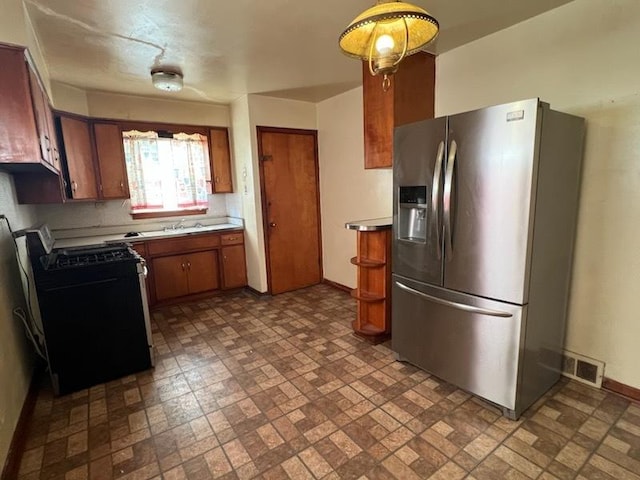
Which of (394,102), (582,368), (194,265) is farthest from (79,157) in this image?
(582,368)

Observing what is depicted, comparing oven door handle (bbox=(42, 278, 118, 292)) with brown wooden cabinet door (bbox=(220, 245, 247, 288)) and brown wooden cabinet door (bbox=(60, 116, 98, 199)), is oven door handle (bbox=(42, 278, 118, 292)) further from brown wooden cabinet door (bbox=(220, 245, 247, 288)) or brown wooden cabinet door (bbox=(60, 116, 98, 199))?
brown wooden cabinet door (bbox=(220, 245, 247, 288))

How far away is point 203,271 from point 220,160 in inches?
57.1

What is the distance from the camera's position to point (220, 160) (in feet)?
13.9

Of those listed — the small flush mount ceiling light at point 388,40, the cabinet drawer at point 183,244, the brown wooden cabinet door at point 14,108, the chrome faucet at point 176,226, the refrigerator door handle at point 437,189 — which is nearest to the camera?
the small flush mount ceiling light at point 388,40

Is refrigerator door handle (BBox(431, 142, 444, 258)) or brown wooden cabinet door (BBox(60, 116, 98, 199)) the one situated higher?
brown wooden cabinet door (BBox(60, 116, 98, 199))

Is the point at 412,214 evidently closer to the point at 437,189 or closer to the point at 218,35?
the point at 437,189

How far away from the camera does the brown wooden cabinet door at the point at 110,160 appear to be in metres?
3.50

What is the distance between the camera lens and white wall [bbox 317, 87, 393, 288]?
141 inches

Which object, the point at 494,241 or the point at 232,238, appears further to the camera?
the point at 232,238

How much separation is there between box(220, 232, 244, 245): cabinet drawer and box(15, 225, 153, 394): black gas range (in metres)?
1.57

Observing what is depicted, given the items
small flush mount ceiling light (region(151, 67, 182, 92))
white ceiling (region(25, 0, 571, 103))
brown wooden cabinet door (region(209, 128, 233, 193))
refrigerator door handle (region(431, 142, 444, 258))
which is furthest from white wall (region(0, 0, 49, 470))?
refrigerator door handle (region(431, 142, 444, 258))

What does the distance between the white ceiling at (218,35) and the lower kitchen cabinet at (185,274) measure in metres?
1.91

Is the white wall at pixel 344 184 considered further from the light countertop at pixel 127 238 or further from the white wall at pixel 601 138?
the white wall at pixel 601 138

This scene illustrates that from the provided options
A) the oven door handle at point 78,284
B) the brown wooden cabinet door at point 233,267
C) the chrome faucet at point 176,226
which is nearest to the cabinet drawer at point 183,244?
the brown wooden cabinet door at point 233,267
